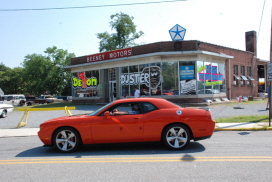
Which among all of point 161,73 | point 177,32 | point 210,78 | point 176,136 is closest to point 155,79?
point 161,73

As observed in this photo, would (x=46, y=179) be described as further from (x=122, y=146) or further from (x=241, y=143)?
(x=241, y=143)

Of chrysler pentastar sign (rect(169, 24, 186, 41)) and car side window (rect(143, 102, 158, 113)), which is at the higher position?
chrysler pentastar sign (rect(169, 24, 186, 41))

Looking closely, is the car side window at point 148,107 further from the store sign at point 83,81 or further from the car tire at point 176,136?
the store sign at point 83,81

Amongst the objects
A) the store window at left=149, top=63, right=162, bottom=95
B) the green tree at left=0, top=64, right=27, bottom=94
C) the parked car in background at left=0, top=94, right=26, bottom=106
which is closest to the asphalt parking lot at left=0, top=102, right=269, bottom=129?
the store window at left=149, top=63, right=162, bottom=95

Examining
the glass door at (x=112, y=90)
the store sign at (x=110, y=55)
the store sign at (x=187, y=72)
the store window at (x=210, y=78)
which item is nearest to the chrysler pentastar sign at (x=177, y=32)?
the store sign at (x=187, y=72)

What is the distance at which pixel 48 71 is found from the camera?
43.4 m

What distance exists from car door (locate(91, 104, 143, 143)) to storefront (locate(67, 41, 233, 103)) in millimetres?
13678

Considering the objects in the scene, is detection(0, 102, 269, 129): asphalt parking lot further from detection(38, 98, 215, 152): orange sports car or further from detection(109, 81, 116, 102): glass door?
detection(109, 81, 116, 102): glass door

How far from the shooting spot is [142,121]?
619cm

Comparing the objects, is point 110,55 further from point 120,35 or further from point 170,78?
point 120,35

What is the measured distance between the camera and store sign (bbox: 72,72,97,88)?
1014 inches

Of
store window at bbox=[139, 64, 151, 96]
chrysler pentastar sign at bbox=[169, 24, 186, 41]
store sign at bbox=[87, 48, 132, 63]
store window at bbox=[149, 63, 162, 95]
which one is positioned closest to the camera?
chrysler pentastar sign at bbox=[169, 24, 186, 41]

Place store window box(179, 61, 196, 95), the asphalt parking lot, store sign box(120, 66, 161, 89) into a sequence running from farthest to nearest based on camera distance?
store sign box(120, 66, 161, 89) < store window box(179, 61, 196, 95) < the asphalt parking lot

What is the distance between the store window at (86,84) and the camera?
25.5 m
